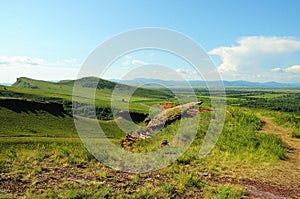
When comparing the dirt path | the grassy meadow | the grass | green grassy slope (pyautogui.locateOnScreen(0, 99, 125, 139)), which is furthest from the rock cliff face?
green grassy slope (pyautogui.locateOnScreen(0, 99, 125, 139))

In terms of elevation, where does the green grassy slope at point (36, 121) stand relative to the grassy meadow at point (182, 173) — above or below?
below

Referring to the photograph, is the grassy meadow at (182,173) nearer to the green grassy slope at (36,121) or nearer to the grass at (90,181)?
the grass at (90,181)

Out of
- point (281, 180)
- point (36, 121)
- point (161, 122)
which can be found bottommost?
point (36, 121)

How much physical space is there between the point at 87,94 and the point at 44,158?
513 ft

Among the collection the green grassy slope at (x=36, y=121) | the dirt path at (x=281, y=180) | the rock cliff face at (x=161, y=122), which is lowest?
the green grassy slope at (x=36, y=121)

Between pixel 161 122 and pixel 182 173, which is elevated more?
pixel 161 122

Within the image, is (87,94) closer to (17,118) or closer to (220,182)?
(17,118)

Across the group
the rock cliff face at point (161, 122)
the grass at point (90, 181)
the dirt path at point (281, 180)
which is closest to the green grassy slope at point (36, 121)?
the rock cliff face at point (161, 122)

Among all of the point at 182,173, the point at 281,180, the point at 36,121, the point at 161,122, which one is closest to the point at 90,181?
the point at 182,173

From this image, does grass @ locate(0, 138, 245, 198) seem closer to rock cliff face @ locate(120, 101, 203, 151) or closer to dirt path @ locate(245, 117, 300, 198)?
dirt path @ locate(245, 117, 300, 198)

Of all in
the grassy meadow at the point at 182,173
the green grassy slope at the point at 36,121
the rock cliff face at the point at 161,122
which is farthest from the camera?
the green grassy slope at the point at 36,121

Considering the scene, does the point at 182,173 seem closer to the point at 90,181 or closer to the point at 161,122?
the point at 90,181

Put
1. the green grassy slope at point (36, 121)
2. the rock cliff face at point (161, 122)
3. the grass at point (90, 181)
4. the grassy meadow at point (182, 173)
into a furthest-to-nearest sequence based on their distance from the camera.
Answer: the green grassy slope at point (36, 121) → the rock cliff face at point (161, 122) → the grassy meadow at point (182, 173) → the grass at point (90, 181)

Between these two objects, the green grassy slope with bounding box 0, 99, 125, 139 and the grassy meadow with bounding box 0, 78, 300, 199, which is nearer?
the grassy meadow with bounding box 0, 78, 300, 199
